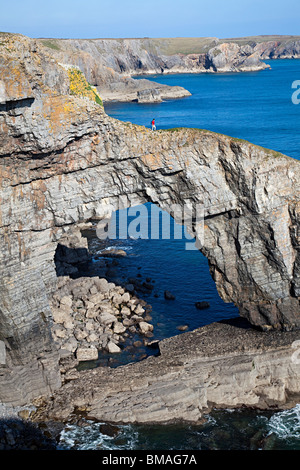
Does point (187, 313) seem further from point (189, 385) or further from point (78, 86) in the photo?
point (78, 86)

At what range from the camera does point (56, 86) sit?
24734mm

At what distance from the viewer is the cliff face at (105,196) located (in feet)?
78.9

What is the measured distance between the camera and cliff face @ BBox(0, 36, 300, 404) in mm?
24062

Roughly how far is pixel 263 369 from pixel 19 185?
14.7m

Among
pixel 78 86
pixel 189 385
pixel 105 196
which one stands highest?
pixel 78 86

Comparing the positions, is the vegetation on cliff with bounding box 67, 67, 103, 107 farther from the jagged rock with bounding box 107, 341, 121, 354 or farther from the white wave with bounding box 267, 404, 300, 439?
the white wave with bounding box 267, 404, 300, 439

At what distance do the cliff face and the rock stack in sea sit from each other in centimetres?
354

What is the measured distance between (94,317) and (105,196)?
9.38 m

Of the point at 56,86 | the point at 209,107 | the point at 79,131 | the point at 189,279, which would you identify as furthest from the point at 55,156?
the point at 209,107

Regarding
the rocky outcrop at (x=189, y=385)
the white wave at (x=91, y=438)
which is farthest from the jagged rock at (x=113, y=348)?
the white wave at (x=91, y=438)

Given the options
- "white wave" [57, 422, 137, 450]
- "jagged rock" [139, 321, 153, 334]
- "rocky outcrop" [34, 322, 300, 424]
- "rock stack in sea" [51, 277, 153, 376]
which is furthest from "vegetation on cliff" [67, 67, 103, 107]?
"white wave" [57, 422, 137, 450]

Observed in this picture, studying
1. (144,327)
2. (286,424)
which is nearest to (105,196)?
(144,327)

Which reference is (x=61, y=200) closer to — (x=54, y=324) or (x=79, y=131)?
(x=79, y=131)

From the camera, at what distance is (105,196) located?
27.3 metres
